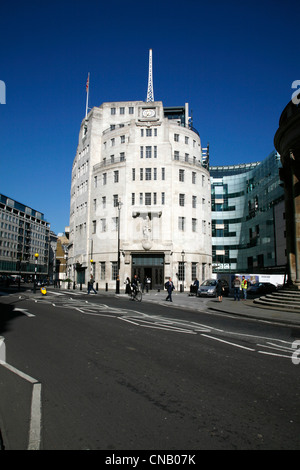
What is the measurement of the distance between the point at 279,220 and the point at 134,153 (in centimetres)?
2960

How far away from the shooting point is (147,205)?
41.6 metres

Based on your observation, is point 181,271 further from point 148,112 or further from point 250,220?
point 250,220

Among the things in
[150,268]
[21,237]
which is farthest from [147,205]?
[21,237]

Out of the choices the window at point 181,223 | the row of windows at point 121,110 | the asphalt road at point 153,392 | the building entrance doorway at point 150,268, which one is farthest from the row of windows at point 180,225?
the asphalt road at point 153,392

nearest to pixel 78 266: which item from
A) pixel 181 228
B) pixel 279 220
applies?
pixel 181 228

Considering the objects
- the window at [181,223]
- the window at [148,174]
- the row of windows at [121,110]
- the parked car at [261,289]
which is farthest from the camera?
the row of windows at [121,110]

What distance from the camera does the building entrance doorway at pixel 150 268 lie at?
133 feet

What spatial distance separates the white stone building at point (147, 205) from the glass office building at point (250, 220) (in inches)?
744

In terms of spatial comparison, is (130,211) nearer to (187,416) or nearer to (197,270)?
(197,270)

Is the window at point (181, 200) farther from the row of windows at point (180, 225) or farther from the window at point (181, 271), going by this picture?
the window at point (181, 271)

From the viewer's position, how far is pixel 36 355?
628 centimetres

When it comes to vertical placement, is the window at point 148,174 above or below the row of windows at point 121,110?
below

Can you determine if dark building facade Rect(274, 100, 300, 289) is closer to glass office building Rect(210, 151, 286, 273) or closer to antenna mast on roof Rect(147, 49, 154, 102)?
glass office building Rect(210, 151, 286, 273)

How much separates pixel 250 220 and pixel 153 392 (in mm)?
71639
